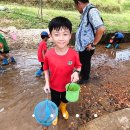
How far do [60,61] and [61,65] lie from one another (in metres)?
0.05

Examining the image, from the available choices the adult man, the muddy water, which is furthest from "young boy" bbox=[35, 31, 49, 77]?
the adult man

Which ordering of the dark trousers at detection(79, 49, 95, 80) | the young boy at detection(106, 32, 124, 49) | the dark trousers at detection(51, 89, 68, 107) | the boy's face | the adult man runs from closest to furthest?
1. the boy's face
2. the dark trousers at detection(51, 89, 68, 107)
3. the adult man
4. the dark trousers at detection(79, 49, 95, 80)
5. the young boy at detection(106, 32, 124, 49)

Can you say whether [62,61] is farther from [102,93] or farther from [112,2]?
[112,2]

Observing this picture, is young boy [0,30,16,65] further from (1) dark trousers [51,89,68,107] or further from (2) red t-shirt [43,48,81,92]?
(2) red t-shirt [43,48,81,92]

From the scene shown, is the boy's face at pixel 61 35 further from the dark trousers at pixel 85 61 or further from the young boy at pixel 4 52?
the young boy at pixel 4 52

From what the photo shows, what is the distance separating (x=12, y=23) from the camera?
829 centimetres

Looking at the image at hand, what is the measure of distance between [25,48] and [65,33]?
3.96m

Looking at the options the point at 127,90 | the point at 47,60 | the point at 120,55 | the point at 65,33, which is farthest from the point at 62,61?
the point at 120,55

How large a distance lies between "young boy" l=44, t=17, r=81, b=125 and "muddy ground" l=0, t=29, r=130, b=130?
605 mm

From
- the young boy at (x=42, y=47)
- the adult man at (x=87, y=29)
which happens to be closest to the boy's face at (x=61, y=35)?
the adult man at (x=87, y=29)

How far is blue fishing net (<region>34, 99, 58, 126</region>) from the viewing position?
9.41ft

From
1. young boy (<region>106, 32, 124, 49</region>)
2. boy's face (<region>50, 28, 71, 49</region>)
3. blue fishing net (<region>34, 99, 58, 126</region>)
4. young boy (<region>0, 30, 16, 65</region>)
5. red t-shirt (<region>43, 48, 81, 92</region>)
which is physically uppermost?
boy's face (<region>50, 28, 71, 49</region>)

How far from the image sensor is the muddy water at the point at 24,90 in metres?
3.69

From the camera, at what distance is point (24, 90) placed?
4641mm
